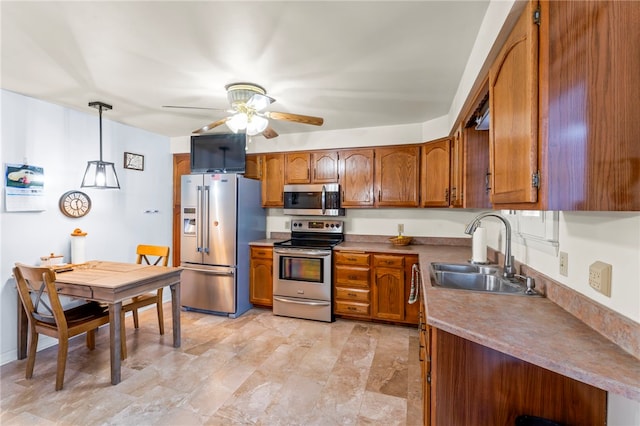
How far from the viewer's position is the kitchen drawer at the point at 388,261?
3.33 meters

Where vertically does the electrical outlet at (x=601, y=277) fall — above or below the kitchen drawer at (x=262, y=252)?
above

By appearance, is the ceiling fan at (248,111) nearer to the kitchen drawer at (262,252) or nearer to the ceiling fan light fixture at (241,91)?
the ceiling fan light fixture at (241,91)

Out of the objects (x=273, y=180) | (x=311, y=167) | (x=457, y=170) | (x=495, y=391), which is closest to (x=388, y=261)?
(x=457, y=170)

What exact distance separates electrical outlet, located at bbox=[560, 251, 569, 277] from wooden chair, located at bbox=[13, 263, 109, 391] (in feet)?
10.3

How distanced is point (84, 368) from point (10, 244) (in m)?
1.31

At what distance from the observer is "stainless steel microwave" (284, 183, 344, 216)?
3822 millimetres

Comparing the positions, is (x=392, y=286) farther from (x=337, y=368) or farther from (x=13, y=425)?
(x=13, y=425)

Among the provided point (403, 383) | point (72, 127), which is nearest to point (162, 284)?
point (72, 127)

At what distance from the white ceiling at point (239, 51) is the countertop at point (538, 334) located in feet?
4.96

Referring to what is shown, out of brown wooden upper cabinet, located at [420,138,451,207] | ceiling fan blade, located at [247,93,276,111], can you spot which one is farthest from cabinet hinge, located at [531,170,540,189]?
brown wooden upper cabinet, located at [420,138,451,207]

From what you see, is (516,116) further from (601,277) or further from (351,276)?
(351,276)

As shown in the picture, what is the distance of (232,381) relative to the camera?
2332 mm

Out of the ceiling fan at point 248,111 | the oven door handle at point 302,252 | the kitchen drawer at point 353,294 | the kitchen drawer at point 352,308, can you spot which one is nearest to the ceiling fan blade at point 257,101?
the ceiling fan at point 248,111

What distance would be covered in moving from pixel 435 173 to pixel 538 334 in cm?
256
